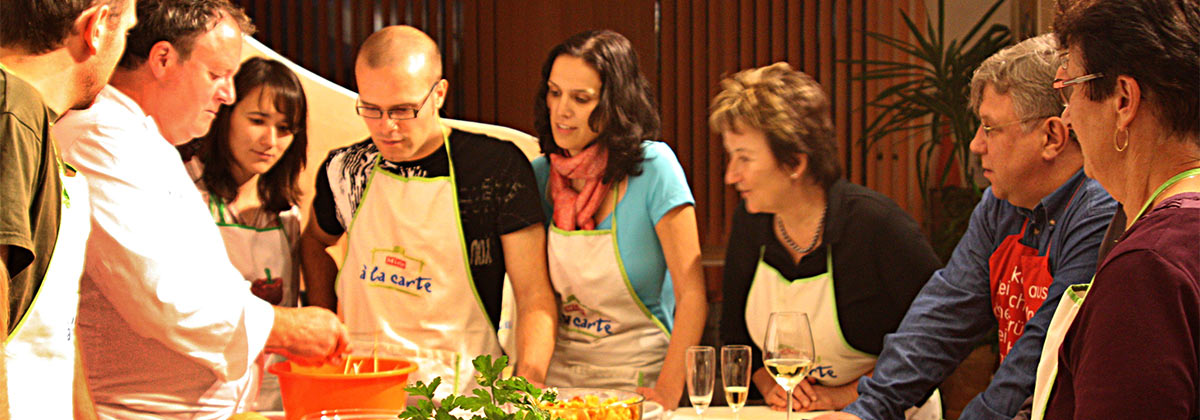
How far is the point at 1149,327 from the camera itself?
73 cm

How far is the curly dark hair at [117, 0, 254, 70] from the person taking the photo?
1620mm

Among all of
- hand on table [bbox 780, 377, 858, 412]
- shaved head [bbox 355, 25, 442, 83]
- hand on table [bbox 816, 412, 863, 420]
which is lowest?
Answer: hand on table [bbox 780, 377, 858, 412]

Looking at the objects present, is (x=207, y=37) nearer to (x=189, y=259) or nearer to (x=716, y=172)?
(x=189, y=259)

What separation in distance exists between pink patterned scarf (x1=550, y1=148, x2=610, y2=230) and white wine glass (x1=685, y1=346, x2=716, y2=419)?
691 mm

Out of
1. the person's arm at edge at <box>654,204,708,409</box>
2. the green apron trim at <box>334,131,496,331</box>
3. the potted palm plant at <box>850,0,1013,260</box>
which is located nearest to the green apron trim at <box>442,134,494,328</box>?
the green apron trim at <box>334,131,496,331</box>

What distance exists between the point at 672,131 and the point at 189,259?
120 inches

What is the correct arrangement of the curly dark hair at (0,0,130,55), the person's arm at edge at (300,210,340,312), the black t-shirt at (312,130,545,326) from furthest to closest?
1. the person's arm at edge at (300,210,340,312)
2. the black t-shirt at (312,130,545,326)
3. the curly dark hair at (0,0,130,55)

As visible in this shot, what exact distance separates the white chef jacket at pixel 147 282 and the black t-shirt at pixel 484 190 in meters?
0.56

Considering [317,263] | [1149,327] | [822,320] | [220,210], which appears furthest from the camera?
[317,263]

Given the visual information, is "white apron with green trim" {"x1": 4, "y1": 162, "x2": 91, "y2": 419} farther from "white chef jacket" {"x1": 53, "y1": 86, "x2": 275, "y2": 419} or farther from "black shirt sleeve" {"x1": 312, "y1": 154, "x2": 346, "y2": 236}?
"black shirt sleeve" {"x1": 312, "y1": 154, "x2": 346, "y2": 236}

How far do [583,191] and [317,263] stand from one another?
0.69 m

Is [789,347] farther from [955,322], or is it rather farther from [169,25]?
[169,25]

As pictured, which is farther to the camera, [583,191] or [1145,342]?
[583,191]

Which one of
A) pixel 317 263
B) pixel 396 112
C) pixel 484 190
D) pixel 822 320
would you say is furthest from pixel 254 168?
pixel 822 320
